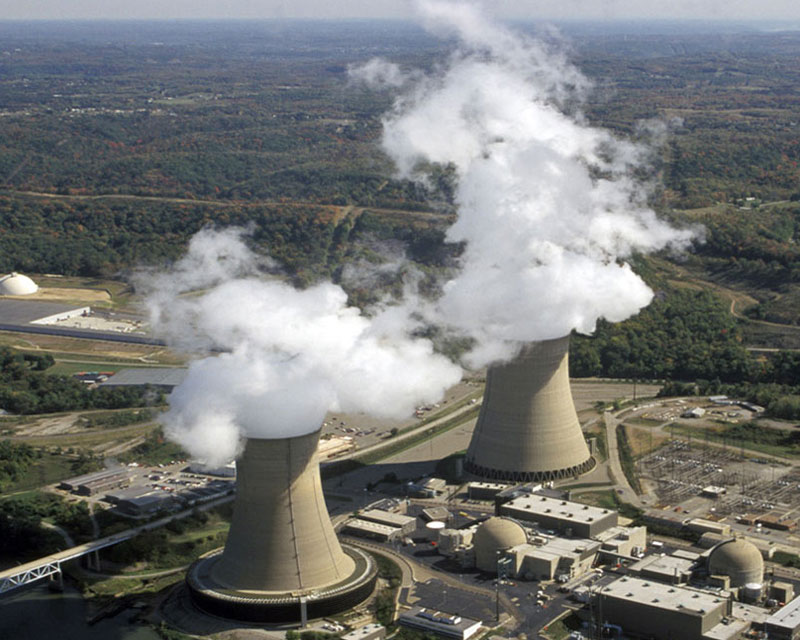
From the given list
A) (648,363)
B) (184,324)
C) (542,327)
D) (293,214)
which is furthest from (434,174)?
(542,327)

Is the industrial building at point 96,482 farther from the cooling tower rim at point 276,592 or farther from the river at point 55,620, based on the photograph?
the cooling tower rim at point 276,592

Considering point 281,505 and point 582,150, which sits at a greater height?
point 582,150

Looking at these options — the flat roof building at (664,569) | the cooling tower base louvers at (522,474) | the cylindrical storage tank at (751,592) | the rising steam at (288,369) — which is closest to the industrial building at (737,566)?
the cylindrical storage tank at (751,592)

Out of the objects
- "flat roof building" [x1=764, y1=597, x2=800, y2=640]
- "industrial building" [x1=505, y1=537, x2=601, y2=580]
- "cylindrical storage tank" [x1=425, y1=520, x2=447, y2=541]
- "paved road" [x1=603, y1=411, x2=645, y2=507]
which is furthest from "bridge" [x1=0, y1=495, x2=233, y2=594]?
"flat roof building" [x1=764, y1=597, x2=800, y2=640]

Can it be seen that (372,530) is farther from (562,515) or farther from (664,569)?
(664,569)

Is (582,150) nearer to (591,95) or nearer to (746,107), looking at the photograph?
(591,95)

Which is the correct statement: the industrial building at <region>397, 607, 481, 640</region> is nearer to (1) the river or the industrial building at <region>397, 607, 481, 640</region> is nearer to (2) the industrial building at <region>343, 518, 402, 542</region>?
(2) the industrial building at <region>343, 518, 402, 542</region>
